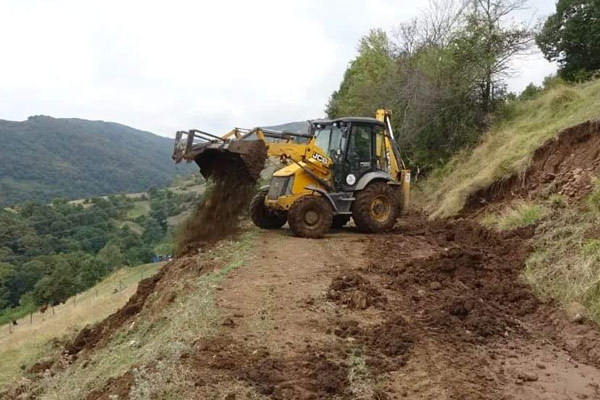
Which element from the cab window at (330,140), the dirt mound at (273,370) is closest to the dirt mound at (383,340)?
the dirt mound at (273,370)

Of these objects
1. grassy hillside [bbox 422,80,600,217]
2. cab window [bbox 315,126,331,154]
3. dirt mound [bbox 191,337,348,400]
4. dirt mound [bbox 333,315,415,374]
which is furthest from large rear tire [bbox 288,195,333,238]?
dirt mound [bbox 191,337,348,400]

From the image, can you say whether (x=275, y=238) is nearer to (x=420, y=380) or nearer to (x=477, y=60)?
(x=420, y=380)

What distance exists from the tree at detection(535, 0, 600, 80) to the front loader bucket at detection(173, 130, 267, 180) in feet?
42.6

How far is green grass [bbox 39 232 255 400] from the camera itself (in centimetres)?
484

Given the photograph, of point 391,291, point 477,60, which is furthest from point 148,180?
point 391,291

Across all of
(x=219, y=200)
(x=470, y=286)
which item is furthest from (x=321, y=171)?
(x=470, y=286)

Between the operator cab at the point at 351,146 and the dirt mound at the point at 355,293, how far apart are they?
4.77 metres

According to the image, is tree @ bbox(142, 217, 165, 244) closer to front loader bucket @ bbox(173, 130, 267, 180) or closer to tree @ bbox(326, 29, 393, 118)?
tree @ bbox(326, 29, 393, 118)

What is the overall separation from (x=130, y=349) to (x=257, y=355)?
2092mm

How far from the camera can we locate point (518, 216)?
1042cm

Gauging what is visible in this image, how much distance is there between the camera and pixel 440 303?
6977 mm

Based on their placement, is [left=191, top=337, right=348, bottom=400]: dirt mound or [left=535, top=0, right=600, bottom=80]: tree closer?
[left=191, top=337, right=348, bottom=400]: dirt mound

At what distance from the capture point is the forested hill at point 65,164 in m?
122

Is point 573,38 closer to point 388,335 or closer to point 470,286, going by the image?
point 470,286
